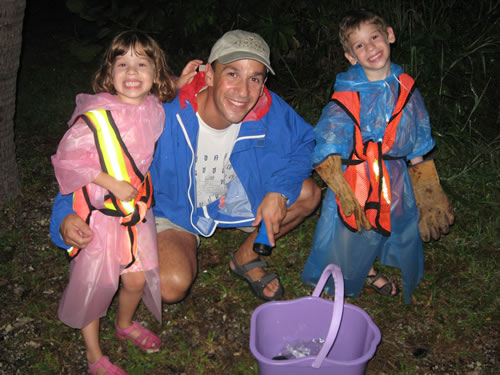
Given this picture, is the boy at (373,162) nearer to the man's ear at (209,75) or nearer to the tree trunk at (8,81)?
the man's ear at (209,75)

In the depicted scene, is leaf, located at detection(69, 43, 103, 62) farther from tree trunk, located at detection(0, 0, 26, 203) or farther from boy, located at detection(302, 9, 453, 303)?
boy, located at detection(302, 9, 453, 303)

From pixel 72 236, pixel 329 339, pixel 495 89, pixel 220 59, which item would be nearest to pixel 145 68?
pixel 220 59

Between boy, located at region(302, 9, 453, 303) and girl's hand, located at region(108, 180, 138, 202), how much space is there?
0.90m

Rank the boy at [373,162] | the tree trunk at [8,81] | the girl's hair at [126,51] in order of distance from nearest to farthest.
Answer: the girl's hair at [126,51] < the boy at [373,162] < the tree trunk at [8,81]

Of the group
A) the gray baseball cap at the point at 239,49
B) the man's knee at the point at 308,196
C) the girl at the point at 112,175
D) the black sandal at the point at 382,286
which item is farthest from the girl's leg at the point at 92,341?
the black sandal at the point at 382,286

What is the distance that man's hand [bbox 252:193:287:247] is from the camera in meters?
2.42

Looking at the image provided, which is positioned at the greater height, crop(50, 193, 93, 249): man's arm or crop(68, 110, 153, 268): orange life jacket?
crop(68, 110, 153, 268): orange life jacket

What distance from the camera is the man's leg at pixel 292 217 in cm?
269

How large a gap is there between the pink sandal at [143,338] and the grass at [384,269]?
0.04 m

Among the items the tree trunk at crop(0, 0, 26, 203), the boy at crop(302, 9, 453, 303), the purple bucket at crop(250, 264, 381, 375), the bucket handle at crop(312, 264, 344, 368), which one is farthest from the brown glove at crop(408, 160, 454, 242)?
the tree trunk at crop(0, 0, 26, 203)

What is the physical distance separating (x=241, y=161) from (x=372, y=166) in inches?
27.1

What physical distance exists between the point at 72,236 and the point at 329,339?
3.64 ft

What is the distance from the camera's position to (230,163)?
102 inches

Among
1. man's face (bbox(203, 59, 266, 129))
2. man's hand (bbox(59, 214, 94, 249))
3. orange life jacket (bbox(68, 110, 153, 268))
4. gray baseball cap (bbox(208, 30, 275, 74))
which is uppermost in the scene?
gray baseball cap (bbox(208, 30, 275, 74))
